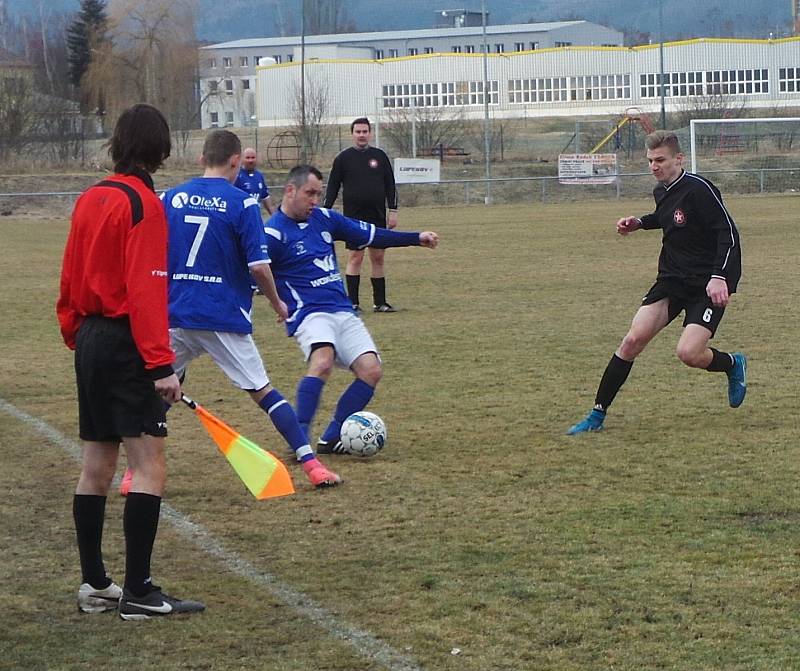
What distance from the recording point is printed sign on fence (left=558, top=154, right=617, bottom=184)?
1582 inches

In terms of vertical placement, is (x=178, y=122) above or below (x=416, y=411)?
above

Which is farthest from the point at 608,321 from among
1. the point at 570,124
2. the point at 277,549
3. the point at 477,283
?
the point at 570,124

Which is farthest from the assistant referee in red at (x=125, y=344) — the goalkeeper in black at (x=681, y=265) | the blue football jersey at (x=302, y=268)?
the goalkeeper in black at (x=681, y=265)

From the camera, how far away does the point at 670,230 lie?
8000 mm

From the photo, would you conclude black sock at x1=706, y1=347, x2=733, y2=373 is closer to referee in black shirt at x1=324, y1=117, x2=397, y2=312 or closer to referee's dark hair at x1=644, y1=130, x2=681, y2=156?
referee's dark hair at x1=644, y1=130, x2=681, y2=156

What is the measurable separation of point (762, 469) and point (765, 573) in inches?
71.2

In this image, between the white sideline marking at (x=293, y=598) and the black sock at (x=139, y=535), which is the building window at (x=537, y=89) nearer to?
the white sideline marking at (x=293, y=598)

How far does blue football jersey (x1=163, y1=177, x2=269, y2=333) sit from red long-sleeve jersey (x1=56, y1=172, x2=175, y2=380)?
162cm

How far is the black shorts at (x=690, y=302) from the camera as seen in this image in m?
7.86

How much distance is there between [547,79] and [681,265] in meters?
64.7

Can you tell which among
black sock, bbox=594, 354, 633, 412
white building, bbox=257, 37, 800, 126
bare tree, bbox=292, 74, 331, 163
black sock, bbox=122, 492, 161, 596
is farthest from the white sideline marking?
white building, bbox=257, 37, 800, 126

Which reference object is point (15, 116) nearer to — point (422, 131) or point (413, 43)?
point (422, 131)

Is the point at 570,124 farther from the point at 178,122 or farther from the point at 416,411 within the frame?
the point at 416,411

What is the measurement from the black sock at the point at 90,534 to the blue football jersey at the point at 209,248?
1.59 m
